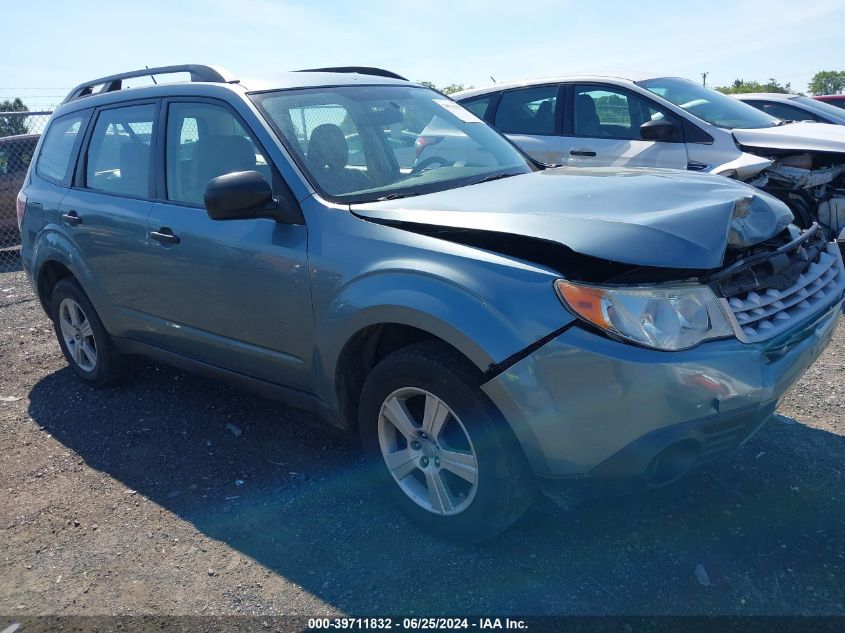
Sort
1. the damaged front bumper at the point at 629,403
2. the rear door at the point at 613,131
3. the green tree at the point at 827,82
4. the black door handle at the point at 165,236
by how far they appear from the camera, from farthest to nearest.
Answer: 1. the green tree at the point at 827,82
2. the rear door at the point at 613,131
3. the black door handle at the point at 165,236
4. the damaged front bumper at the point at 629,403

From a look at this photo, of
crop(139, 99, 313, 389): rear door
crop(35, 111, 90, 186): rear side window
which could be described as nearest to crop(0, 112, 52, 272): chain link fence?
crop(35, 111, 90, 186): rear side window

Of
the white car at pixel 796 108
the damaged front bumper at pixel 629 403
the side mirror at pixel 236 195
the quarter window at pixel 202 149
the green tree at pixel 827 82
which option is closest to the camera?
the damaged front bumper at pixel 629 403

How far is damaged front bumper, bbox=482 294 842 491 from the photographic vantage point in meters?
2.34

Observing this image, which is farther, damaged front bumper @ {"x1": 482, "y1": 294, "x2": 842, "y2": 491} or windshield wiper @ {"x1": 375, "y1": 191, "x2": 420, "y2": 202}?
windshield wiper @ {"x1": 375, "y1": 191, "x2": 420, "y2": 202}

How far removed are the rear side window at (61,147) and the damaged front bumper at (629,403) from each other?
3482 mm

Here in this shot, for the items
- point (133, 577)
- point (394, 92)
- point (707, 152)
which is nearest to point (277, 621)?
point (133, 577)

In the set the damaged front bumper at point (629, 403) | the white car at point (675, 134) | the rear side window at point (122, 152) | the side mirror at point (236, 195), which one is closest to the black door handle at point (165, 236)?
the rear side window at point (122, 152)

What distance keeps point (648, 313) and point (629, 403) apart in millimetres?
302

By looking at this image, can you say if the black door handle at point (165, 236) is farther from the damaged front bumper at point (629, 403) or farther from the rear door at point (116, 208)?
the damaged front bumper at point (629, 403)

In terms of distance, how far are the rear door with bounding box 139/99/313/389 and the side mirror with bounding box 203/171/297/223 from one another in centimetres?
17

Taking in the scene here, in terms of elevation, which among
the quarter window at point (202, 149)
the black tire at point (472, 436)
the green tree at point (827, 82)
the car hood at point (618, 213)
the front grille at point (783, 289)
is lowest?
the green tree at point (827, 82)

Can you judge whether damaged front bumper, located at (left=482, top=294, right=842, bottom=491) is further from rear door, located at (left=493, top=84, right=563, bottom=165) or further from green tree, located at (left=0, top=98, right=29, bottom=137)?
green tree, located at (left=0, top=98, right=29, bottom=137)

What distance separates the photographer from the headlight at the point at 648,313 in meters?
2.37

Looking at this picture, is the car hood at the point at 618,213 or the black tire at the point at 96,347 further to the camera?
the black tire at the point at 96,347
